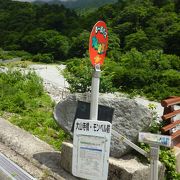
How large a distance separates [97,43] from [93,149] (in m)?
0.87

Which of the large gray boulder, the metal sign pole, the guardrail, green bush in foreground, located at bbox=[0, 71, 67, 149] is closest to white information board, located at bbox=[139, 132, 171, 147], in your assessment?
the metal sign pole

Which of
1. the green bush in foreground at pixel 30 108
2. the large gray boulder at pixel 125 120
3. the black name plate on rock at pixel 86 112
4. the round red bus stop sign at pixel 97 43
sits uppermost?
the round red bus stop sign at pixel 97 43

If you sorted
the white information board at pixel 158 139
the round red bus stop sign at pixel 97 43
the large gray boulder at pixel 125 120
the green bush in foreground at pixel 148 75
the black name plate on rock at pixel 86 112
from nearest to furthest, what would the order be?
the white information board at pixel 158 139 → the round red bus stop sign at pixel 97 43 → the black name plate on rock at pixel 86 112 → the large gray boulder at pixel 125 120 → the green bush in foreground at pixel 148 75

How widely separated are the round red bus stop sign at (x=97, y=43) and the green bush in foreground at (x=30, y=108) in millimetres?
2712

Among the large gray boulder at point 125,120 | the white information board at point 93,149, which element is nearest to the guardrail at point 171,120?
the large gray boulder at point 125,120

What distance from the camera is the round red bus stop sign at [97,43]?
288cm

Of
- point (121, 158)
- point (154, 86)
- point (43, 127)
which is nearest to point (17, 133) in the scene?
point (43, 127)

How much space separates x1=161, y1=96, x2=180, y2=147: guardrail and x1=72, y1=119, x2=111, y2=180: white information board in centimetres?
187

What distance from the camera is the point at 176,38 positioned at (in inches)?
1152

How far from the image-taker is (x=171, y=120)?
463 cm

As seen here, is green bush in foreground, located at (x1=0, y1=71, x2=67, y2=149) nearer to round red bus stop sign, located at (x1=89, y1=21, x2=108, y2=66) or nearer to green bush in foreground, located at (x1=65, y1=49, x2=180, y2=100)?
round red bus stop sign, located at (x1=89, y1=21, x2=108, y2=66)

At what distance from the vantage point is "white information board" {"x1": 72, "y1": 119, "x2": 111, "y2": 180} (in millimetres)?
2594

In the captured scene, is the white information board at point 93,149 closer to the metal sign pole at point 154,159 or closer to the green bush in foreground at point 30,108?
the metal sign pole at point 154,159

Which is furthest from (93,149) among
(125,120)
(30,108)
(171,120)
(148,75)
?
(148,75)
